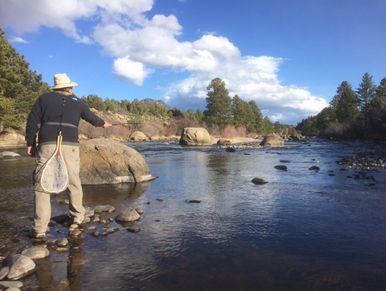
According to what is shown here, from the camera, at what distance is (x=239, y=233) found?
21.0 feet

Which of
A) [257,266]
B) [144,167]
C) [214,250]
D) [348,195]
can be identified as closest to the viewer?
[257,266]

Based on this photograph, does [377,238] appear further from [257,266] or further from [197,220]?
[197,220]

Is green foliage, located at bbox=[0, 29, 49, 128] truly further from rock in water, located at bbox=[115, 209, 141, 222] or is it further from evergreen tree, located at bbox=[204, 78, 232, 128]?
evergreen tree, located at bbox=[204, 78, 232, 128]

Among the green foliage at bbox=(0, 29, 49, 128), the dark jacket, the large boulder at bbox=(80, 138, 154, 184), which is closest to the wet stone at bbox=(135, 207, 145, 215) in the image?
the dark jacket

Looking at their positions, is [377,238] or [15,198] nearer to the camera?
[377,238]

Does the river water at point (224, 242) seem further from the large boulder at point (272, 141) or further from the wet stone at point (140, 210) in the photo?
the large boulder at point (272, 141)

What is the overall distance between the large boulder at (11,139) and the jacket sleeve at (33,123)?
36.1m

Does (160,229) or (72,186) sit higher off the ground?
(72,186)

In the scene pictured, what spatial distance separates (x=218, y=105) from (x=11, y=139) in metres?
51.8

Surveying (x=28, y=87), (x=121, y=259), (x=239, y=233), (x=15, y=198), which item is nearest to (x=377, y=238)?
(x=239, y=233)

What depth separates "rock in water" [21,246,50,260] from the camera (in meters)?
5.04

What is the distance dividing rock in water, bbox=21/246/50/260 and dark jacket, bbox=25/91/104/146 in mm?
1649

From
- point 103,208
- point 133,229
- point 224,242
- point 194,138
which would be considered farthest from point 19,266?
point 194,138

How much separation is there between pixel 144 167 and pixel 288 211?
5.73 metres
